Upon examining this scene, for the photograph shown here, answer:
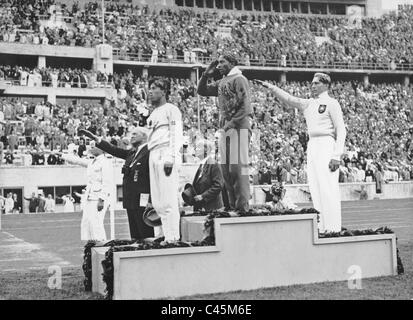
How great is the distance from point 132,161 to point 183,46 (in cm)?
3834

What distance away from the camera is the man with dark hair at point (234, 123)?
819 cm

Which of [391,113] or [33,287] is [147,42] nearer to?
[391,113]

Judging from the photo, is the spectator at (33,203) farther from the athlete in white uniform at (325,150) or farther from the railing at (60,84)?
the athlete in white uniform at (325,150)

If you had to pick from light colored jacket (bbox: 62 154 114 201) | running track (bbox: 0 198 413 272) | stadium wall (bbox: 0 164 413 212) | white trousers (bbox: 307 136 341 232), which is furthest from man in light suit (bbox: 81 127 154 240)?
stadium wall (bbox: 0 164 413 212)

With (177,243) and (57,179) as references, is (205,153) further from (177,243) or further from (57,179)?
(57,179)

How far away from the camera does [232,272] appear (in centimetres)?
768

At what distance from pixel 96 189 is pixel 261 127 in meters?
24.7

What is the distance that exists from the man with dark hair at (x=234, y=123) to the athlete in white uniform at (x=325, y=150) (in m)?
0.60

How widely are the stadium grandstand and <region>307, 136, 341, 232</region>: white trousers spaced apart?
814 inches

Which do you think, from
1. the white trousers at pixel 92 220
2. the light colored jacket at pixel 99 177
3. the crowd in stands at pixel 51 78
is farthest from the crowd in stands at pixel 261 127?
the light colored jacket at pixel 99 177

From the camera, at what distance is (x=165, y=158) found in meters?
7.80

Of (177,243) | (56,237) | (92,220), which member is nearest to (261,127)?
(56,237)

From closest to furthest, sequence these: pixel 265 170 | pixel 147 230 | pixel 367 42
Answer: pixel 147 230, pixel 265 170, pixel 367 42

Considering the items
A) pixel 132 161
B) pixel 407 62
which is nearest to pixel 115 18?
pixel 407 62
